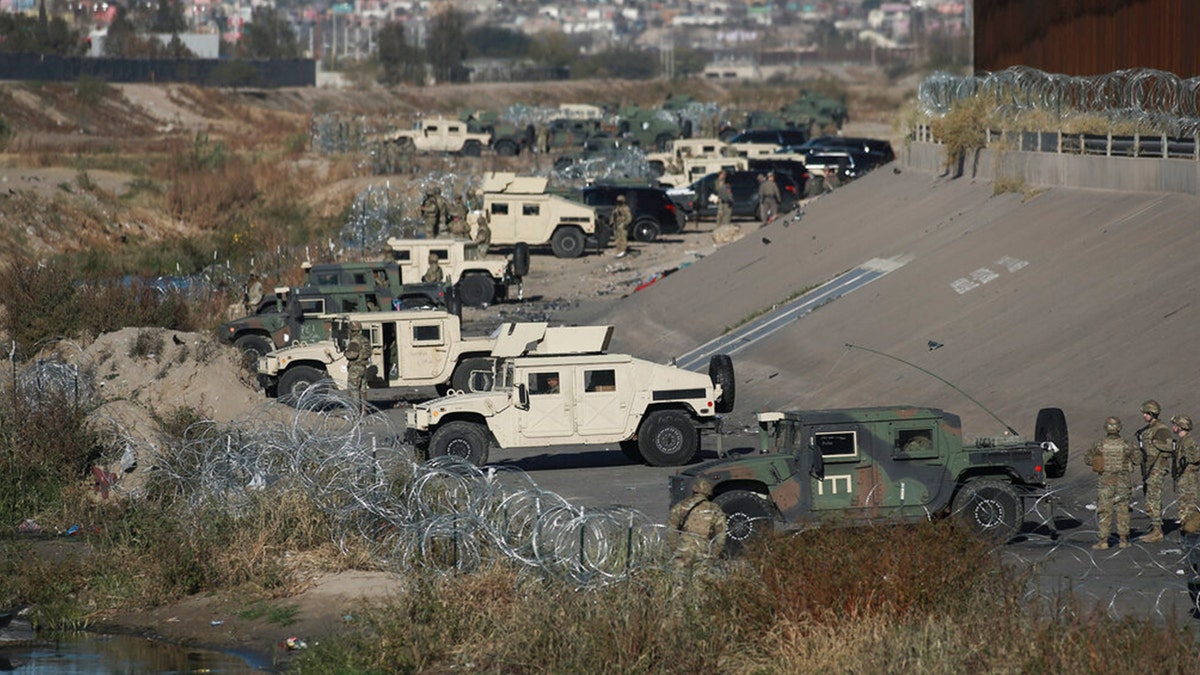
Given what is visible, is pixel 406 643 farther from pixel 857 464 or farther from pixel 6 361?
pixel 6 361

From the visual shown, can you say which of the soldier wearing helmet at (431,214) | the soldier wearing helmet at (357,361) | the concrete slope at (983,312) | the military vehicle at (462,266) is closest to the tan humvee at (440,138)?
the soldier wearing helmet at (431,214)

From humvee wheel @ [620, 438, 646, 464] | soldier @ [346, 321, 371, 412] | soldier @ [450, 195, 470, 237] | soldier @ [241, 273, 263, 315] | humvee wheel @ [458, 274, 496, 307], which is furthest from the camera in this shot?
soldier @ [450, 195, 470, 237]

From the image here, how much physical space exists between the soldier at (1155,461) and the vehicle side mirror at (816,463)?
3.00m

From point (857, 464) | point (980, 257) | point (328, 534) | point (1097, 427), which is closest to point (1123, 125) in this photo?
point (980, 257)

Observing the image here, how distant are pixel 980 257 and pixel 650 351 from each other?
598 cm

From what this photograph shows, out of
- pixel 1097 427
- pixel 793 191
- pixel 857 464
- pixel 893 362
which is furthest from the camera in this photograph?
pixel 793 191

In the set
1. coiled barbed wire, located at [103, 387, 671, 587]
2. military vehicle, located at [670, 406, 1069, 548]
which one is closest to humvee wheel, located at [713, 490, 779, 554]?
military vehicle, located at [670, 406, 1069, 548]

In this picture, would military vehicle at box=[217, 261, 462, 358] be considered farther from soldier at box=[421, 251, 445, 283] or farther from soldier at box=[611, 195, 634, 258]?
soldier at box=[611, 195, 634, 258]

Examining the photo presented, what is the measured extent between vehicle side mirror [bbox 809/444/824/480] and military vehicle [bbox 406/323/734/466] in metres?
5.00

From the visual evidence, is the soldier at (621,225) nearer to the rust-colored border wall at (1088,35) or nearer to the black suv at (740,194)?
the black suv at (740,194)

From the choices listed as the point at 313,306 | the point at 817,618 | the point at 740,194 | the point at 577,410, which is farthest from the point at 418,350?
the point at 740,194

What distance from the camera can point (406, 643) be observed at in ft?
44.7

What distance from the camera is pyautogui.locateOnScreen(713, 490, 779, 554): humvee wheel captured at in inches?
615

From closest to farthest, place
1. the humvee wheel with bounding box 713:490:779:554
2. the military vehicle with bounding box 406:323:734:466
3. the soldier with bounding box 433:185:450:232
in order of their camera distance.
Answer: the humvee wheel with bounding box 713:490:779:554
the military vehicle with bounding box 406:323:734:466
the soldier with bounding box 433:185:450:232
